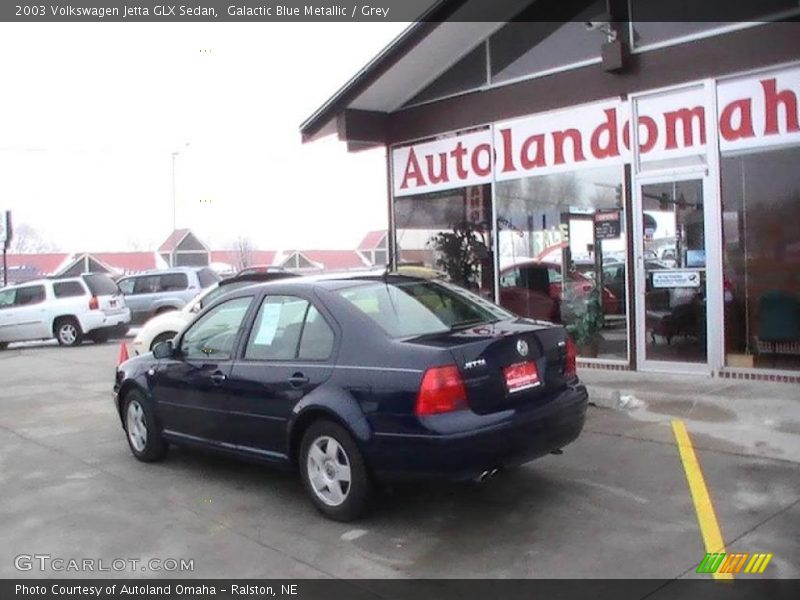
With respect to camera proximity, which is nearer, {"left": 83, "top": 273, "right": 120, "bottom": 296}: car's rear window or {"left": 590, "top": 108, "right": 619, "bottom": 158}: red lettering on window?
{"left": 590, "top": 108, "right": 619, "bottom": 158}: red lettering on window

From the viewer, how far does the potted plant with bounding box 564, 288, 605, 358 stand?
10.5 metres

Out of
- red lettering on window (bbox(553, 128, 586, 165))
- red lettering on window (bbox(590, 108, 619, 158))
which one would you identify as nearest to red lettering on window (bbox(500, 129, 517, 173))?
red lettering on window (bbox(553, 128, 586, 165))

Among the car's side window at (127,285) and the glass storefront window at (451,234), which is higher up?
the glass storefront window at (451,234)

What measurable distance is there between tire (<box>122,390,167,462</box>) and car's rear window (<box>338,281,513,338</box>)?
2268mm

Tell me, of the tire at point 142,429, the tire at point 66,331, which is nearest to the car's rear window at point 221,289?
the tire at point 142,429

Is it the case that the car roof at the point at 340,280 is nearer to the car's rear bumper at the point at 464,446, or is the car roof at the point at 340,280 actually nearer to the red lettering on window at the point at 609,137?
the car's rear bumper at the point at 464,446

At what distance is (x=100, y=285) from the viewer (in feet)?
63.9

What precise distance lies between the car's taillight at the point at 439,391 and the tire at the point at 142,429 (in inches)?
115

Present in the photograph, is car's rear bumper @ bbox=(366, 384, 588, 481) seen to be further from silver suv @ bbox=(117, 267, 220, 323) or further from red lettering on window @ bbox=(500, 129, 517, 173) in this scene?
silver suv @ bbox=(117, 267, 220, 323)

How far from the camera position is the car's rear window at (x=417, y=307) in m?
5.31

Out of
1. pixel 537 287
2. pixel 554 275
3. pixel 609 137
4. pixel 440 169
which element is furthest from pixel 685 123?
pixel 440 169

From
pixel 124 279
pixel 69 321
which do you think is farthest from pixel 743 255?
pixel 124 279

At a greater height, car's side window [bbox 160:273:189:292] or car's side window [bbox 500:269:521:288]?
car's side window [bbox 160:273:189:292]

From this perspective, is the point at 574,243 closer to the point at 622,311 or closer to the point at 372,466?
the point at 622,311
